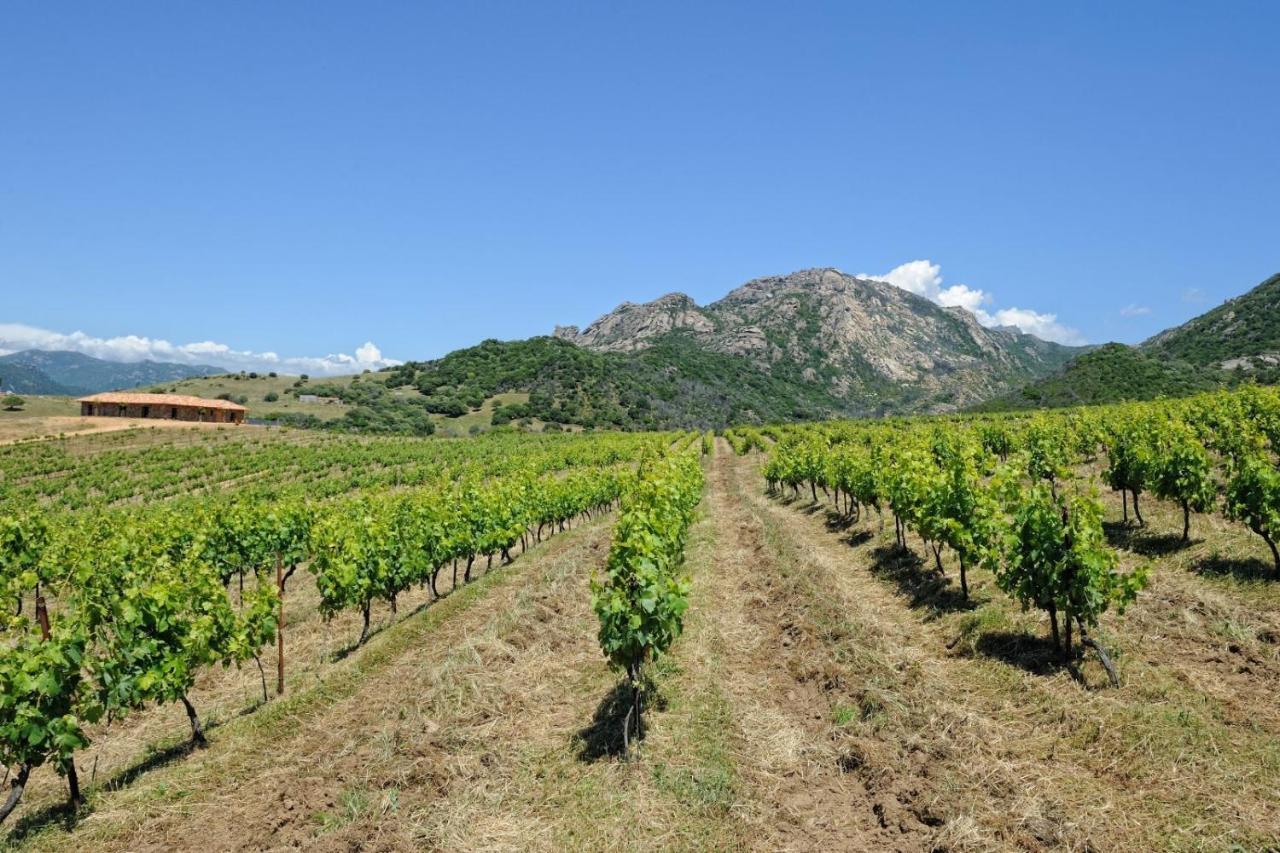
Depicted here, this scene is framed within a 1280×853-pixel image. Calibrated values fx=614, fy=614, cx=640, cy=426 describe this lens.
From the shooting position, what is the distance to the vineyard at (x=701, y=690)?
7.40m

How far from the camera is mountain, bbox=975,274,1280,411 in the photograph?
86506 millimetres

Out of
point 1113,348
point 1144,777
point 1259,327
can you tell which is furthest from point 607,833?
point 1259,327

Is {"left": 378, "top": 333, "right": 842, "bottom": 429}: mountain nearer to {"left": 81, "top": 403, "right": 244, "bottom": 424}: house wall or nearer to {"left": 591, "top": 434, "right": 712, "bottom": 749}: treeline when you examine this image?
{"left": 81, "top": 403, "right": 244, "bottom": 424}: house wall

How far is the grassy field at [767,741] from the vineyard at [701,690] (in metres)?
0.05

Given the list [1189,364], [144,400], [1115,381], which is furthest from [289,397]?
[1189,364]

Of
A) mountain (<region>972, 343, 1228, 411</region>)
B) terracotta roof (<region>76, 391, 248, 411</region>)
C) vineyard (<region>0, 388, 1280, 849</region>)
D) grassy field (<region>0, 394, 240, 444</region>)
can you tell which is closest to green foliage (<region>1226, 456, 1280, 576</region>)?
vineyard (<region>0, 388, 1280, 849</region>)

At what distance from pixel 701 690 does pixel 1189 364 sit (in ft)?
413

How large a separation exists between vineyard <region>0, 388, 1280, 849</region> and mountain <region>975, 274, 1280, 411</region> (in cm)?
8080

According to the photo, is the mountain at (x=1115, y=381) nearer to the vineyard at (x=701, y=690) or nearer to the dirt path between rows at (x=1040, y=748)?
the vineyard at (x=701, y=690)

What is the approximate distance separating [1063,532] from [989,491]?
3765 mm

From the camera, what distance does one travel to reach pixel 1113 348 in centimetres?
10975

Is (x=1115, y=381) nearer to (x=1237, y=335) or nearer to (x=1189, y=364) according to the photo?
(x=1189, y=364)

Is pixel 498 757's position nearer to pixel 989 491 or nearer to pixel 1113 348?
pixel 989 491

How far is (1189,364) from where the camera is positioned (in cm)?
9956
